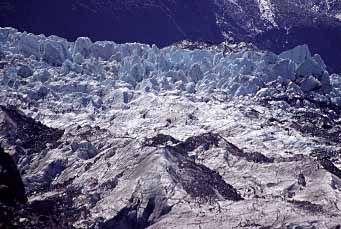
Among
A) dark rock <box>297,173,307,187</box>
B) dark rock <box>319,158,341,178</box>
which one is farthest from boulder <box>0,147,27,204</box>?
dark rock <box>319,158,341,178</box>

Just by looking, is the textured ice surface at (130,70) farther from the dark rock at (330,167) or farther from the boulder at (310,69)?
the dark rock at (330,167)

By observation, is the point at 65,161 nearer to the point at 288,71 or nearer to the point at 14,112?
the point at 14,112

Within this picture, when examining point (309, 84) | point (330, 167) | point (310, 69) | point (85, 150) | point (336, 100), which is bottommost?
point (330, 167)

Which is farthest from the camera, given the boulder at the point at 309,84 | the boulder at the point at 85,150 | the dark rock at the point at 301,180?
the boulder at the point at 309,84

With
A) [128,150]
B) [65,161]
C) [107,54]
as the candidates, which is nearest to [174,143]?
[128,150]

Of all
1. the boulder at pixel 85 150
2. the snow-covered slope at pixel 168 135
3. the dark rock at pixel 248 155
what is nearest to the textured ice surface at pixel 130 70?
the snow-covered slope at pixel 168 135

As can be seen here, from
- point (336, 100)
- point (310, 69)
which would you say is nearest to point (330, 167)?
point (336, 100)

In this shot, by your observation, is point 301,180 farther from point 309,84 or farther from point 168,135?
→ point 309,84

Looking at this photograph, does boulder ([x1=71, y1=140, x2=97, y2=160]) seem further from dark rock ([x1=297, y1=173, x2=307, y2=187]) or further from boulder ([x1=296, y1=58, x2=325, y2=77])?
boulder ([x1=296, y1=58, x2=325, y2=77])

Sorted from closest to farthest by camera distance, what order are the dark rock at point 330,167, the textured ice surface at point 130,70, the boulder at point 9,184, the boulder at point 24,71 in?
the boulder at point 9,184 → the dark rock at point 330,167 → the textured ice surface at point 130,70 → the boulder at point 24,71
